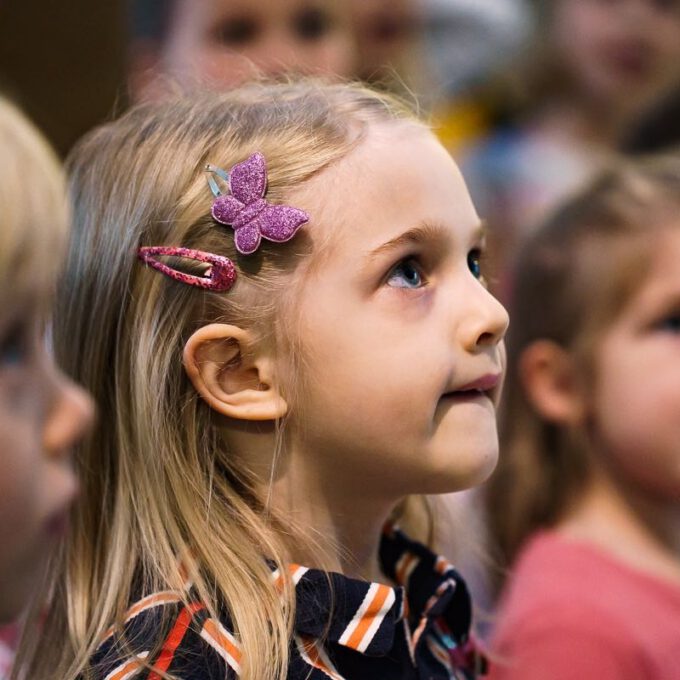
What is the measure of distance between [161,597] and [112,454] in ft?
0.57

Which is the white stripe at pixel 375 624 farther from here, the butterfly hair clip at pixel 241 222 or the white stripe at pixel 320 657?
the butterfly hair clip at pixel 241 222

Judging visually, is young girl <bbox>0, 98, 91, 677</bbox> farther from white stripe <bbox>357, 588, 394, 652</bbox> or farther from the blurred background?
the blurred background

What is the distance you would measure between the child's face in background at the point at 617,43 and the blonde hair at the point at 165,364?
2.04 meters

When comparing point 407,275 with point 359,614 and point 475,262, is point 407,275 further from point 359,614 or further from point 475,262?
point 359,614

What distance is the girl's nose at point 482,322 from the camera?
109 cm

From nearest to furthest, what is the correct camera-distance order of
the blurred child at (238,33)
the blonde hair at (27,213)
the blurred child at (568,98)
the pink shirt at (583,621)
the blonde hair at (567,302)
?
the blonde hair at (27,213) < the pink shirt at (583,621) < the blonde hair at (567,302) < the blurred child at (238,33) < the blurred child at (568,98)

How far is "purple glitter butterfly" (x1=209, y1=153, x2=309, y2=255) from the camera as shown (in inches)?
42.2

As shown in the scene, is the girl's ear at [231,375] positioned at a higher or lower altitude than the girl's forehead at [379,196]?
lower

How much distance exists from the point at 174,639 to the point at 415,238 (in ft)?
1.48

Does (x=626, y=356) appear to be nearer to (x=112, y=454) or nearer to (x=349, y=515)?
(x=349, y=515)

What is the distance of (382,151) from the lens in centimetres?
113

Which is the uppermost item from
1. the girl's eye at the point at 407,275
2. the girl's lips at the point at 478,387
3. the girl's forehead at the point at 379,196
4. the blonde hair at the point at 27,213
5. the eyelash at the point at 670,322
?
the blonde hair at the point at 27,213

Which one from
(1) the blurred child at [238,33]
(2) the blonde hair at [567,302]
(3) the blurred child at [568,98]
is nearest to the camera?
(2) the blonde hair at [567,302]

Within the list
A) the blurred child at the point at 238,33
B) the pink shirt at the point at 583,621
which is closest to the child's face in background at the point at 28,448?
the pink shirt at the point at 583,621
